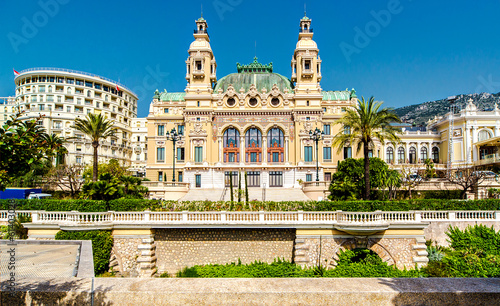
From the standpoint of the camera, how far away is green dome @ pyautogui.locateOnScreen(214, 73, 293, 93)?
54719 mm

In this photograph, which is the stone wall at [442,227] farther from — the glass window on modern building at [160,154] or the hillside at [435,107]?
the hillside at [435,107]

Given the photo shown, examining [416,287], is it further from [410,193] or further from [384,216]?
[410,193]

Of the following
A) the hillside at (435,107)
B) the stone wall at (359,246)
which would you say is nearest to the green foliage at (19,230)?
the stone wall at (359,246)

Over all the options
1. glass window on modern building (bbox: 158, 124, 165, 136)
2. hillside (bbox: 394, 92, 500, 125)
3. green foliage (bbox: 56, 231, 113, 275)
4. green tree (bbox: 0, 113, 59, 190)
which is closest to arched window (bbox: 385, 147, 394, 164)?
glass window on modern building (bbox: 158, 124, 165, 136)

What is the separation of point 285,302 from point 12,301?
418cm

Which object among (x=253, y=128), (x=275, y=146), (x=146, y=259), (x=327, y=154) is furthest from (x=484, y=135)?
(x=146, y=259)

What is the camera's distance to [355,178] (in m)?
36.7

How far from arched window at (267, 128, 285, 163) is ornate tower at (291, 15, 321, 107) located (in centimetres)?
566

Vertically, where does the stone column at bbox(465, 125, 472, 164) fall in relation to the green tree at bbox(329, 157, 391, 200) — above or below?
above

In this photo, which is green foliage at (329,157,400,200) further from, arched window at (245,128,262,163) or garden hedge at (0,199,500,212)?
arched window at (245,128,262,163)

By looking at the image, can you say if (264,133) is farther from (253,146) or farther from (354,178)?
(354,178)

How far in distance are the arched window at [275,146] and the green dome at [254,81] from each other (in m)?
7.25

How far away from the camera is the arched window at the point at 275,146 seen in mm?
52125

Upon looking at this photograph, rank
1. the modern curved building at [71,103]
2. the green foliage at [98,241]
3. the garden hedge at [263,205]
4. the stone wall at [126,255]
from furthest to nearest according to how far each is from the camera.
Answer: the modern curved building at [71,103]
the garden hedge at [263,205]
the stone wall at [126,255]
the green foliage at [98,241]
